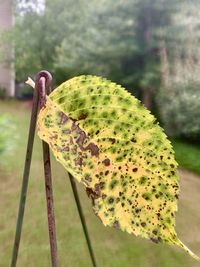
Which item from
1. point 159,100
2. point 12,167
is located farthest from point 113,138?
point 159,100

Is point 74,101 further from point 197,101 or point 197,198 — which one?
point 197,101

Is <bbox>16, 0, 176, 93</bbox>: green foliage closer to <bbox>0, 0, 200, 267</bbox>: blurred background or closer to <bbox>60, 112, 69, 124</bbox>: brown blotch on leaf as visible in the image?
<bbox>0, 0, 200, 267</bbox>: blurred background

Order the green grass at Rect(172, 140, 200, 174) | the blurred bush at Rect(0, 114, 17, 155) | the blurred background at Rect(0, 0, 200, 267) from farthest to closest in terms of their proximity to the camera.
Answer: the green grass at Rect(172, 140, 200, 174) < the blurred bush at Rect(0, 114, 17, 155) < the blurred background at Rect(0, 0, 200, 267)

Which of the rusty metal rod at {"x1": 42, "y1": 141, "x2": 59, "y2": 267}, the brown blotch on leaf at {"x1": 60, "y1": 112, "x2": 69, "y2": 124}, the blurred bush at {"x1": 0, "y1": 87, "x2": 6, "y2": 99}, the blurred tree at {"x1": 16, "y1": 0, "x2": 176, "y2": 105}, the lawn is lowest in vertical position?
the lawn

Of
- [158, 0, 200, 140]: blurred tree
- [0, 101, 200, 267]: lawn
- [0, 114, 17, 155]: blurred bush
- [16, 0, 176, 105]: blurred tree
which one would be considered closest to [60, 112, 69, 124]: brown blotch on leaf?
[0, 101, 200, 267]: lawn

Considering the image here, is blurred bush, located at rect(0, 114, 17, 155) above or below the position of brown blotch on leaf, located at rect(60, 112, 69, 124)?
below
